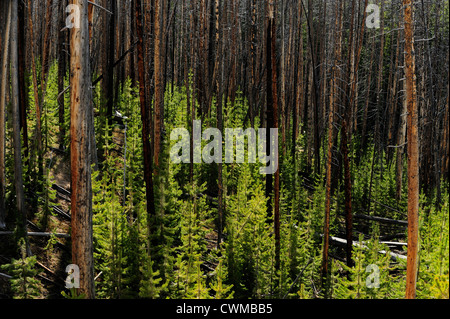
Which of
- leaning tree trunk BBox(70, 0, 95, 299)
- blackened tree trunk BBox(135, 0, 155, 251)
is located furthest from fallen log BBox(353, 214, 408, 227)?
leaning tree trunk BBox(70, 0, 95, 299)

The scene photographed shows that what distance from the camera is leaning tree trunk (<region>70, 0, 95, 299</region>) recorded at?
5871 millimetres

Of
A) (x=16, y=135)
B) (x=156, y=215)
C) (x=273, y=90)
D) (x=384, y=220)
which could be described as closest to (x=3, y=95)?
(x=16, y=135)

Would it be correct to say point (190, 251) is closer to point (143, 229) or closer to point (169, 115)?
point (143, 229)

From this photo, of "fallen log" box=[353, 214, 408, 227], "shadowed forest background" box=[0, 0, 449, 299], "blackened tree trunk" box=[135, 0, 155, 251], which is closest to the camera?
"shadowed forest background" box=[0, 0, 449, 299]

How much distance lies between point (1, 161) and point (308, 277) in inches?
276

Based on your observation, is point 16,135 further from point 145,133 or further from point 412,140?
point 412,140

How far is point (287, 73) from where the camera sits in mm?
19953

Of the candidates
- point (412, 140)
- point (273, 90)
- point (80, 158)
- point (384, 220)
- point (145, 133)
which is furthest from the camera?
point (384, 220)

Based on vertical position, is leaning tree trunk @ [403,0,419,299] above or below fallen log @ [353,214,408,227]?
above

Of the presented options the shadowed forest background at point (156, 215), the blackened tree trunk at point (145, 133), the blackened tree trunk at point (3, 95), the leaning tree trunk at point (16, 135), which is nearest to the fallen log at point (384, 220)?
the shadowed forest background at point (156, 215)

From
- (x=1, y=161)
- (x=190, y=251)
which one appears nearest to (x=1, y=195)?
(x=1, y=161)

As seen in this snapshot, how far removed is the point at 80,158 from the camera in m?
5.88

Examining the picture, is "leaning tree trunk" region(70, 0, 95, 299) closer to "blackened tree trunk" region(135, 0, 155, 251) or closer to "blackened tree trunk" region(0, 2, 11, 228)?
"blackened tree trunk" region(0, 2, 11, 228)

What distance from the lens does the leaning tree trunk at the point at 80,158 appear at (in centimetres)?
587
